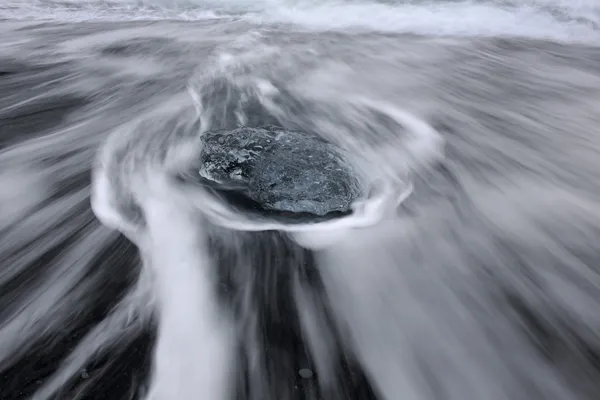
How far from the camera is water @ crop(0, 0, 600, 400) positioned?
2.15 meters

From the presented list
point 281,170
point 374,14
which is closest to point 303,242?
point 281,170

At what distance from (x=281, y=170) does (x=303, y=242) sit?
1.80 ft

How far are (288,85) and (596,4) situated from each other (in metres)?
7.47

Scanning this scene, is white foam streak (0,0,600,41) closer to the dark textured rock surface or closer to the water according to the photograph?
the water

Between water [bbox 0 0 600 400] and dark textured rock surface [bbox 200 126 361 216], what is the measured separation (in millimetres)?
160

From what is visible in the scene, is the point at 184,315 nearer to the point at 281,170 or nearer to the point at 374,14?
the point at 281,170

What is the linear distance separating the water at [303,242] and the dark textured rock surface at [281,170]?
0.16m

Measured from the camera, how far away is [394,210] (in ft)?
10.7

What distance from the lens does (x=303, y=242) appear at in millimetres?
2861

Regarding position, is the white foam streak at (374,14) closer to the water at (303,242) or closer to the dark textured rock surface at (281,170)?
the water at (303,242)

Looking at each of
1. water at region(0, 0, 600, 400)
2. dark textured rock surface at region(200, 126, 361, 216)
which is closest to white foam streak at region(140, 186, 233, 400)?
water at region(0, 0, 600, 400)

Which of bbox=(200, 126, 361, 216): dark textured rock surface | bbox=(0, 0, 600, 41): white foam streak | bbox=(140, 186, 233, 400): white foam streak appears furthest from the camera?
bbox=(0, 0, 600, 41): white foam streak

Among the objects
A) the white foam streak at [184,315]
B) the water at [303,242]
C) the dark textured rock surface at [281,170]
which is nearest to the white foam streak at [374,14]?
the water at [303,242]

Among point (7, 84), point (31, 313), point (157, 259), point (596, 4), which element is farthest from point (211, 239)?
point (596, 4)
